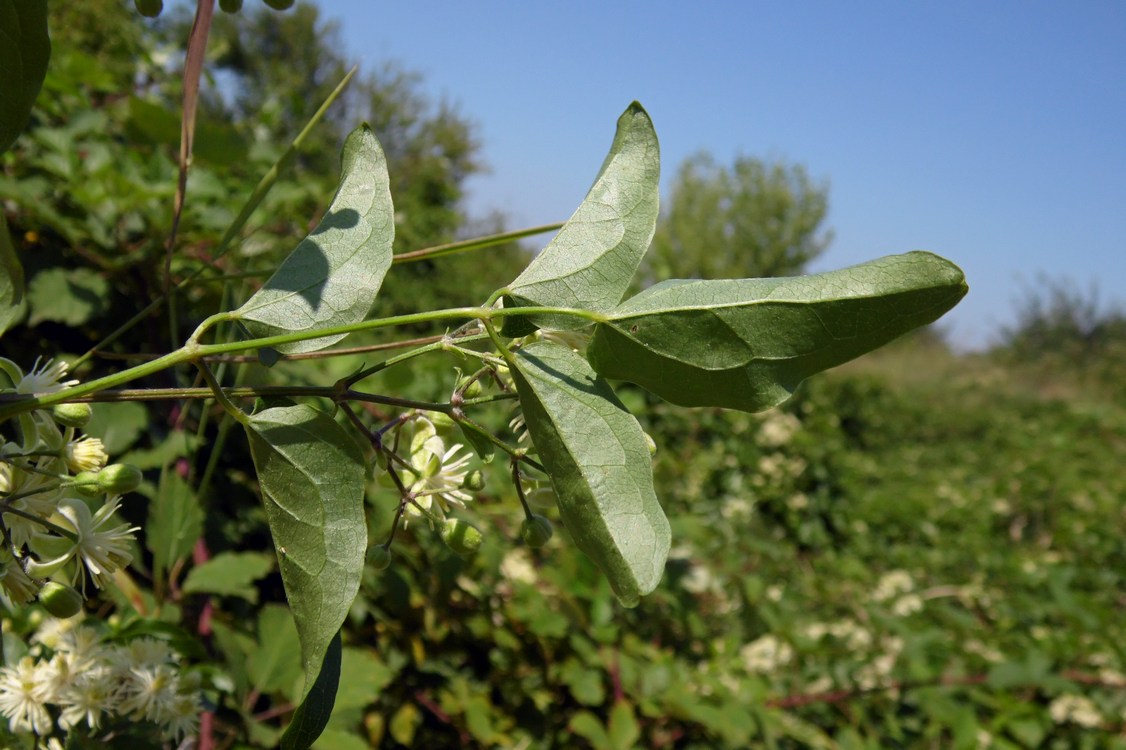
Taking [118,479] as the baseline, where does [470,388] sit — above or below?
above

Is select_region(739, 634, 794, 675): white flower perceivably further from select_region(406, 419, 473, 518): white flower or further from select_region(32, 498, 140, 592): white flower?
select_region(32, 498, 140, 592): white flower

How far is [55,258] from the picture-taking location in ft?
4.24

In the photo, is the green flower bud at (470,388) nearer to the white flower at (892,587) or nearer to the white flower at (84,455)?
the white flower at (84,455)

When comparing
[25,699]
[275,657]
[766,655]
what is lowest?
[766,655]

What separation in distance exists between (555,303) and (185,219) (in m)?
1.22

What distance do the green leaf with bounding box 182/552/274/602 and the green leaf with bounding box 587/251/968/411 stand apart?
0.81 m

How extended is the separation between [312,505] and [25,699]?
1.47 feet

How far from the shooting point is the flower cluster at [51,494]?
40cm

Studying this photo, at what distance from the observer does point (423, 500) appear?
495mm

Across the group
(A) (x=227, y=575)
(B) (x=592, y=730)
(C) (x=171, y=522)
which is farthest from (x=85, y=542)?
(B) (x=592, y=730)

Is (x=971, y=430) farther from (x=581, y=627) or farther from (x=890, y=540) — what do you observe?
(x=581, y=627)

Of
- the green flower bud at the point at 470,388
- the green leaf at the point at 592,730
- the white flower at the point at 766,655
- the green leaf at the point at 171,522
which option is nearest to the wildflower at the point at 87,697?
the green leaf at the point at 171,522

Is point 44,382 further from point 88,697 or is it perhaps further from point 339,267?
point 88,697

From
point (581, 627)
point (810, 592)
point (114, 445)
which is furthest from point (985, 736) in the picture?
point (114, 445)
